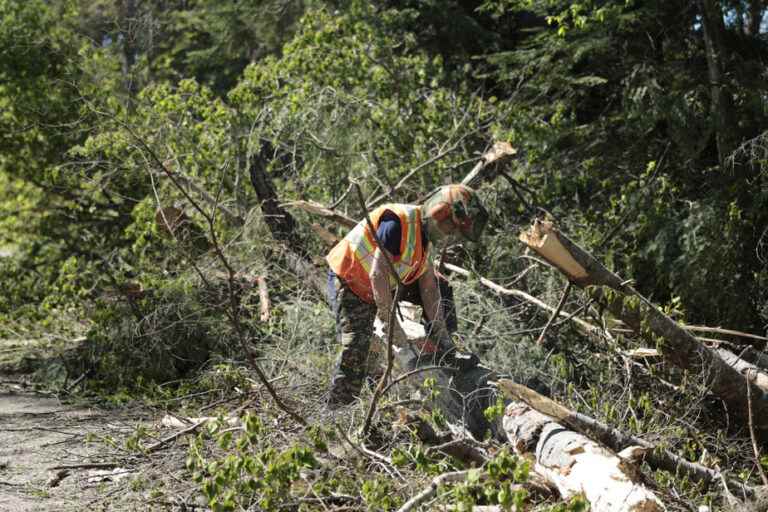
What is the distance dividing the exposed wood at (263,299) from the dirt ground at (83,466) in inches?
46.3

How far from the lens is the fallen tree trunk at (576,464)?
3309mm

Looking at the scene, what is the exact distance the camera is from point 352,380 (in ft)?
15.8

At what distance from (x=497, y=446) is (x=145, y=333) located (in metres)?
3.37

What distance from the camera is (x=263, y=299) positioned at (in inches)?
262

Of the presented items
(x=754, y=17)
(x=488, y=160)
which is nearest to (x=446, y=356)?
(x=488, y=160)

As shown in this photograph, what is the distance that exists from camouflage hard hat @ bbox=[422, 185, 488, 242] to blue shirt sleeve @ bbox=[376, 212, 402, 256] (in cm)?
25

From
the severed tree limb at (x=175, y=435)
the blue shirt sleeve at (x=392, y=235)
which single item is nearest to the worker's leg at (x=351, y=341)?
the blue shirt sleeve at (x=392, y=235)

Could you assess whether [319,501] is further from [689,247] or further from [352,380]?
[689,247]

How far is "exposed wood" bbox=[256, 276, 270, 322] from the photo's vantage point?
6406 mm

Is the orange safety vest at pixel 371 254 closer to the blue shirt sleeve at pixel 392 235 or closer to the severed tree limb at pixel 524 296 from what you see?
the blue shirt sleeve at pixel 392 235

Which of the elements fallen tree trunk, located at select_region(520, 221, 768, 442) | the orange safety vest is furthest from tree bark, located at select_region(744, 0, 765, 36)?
the orange safety vest

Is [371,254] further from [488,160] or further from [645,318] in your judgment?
[488,160]

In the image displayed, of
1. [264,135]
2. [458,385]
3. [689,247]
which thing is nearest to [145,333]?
[264,135]

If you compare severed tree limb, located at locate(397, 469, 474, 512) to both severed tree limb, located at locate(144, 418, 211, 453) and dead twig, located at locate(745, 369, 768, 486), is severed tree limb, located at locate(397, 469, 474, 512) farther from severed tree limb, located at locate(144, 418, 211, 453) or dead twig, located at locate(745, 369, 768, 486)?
dead twig, located at locate(745, 369, 768, 486)
